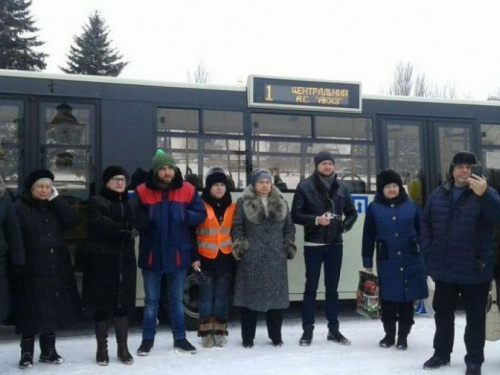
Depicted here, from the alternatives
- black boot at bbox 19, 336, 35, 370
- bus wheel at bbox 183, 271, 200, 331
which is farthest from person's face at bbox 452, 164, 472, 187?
black boot at bbox 19, 336, 35, 370

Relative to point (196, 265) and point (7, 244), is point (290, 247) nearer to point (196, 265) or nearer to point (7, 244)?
point (196, 265)

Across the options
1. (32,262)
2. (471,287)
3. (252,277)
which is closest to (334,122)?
(252,277)

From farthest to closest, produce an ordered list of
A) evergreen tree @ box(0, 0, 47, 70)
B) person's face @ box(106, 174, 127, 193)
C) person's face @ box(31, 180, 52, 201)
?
1. evergreen tree @ box(0, 0, 47, 70)
2. person's face @ box(106, 174, 127, 193)
3. person's face @ box(31, 180, 52, 201)

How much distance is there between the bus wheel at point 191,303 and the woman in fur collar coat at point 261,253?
3.57ft

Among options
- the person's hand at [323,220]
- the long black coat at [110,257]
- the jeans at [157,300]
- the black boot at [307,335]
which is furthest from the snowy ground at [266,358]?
the person's hand at [323,220]

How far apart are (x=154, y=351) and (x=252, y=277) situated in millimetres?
1280

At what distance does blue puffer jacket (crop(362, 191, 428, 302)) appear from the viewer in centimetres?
618

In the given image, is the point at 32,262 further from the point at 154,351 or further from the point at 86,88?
the point at 86,88

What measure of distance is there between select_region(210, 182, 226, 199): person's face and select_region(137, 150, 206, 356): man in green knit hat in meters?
0.29

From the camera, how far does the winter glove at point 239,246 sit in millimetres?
6145

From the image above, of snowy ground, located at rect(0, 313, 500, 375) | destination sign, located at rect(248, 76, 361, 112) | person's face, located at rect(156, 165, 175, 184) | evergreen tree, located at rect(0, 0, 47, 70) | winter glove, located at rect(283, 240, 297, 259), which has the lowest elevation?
snowy ground, located at rect(0, 313, 500, 375)

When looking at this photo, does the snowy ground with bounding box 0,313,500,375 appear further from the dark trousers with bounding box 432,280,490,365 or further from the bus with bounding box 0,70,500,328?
the bus with bounding box 0,70,500,328

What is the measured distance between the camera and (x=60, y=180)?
21.7 ft

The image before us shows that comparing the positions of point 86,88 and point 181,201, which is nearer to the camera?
point 181,201
